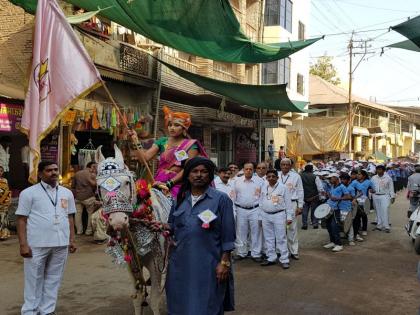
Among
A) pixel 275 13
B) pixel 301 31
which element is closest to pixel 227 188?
pixel 275 13

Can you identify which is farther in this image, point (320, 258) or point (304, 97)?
point (304, 97)

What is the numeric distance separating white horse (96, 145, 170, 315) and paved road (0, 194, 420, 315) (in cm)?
101

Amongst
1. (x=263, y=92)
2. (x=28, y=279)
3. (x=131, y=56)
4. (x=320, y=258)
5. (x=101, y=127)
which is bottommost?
(x=320, y=258)

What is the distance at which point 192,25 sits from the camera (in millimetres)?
10297

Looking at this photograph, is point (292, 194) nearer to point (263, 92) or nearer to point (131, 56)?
point (263, 92)

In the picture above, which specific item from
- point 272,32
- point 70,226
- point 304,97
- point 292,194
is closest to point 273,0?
point 272,32

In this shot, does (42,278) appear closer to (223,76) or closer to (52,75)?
(52,75)

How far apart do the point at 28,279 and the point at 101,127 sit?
834 centimetres

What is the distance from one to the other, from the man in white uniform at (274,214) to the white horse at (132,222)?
12.6 feet

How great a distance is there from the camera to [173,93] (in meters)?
18.8

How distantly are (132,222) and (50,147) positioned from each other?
8.59 metres

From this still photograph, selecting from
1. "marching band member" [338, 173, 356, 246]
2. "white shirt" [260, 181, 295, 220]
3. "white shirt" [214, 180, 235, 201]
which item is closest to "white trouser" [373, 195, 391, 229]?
"marching band member" [338, 173, 356, 246]

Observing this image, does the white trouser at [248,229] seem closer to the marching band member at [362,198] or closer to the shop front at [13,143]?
the marching band member at [362,198]

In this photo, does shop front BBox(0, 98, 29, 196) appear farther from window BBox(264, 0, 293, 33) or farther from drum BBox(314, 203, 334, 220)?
window BBox(264, 0, 293, 33)
